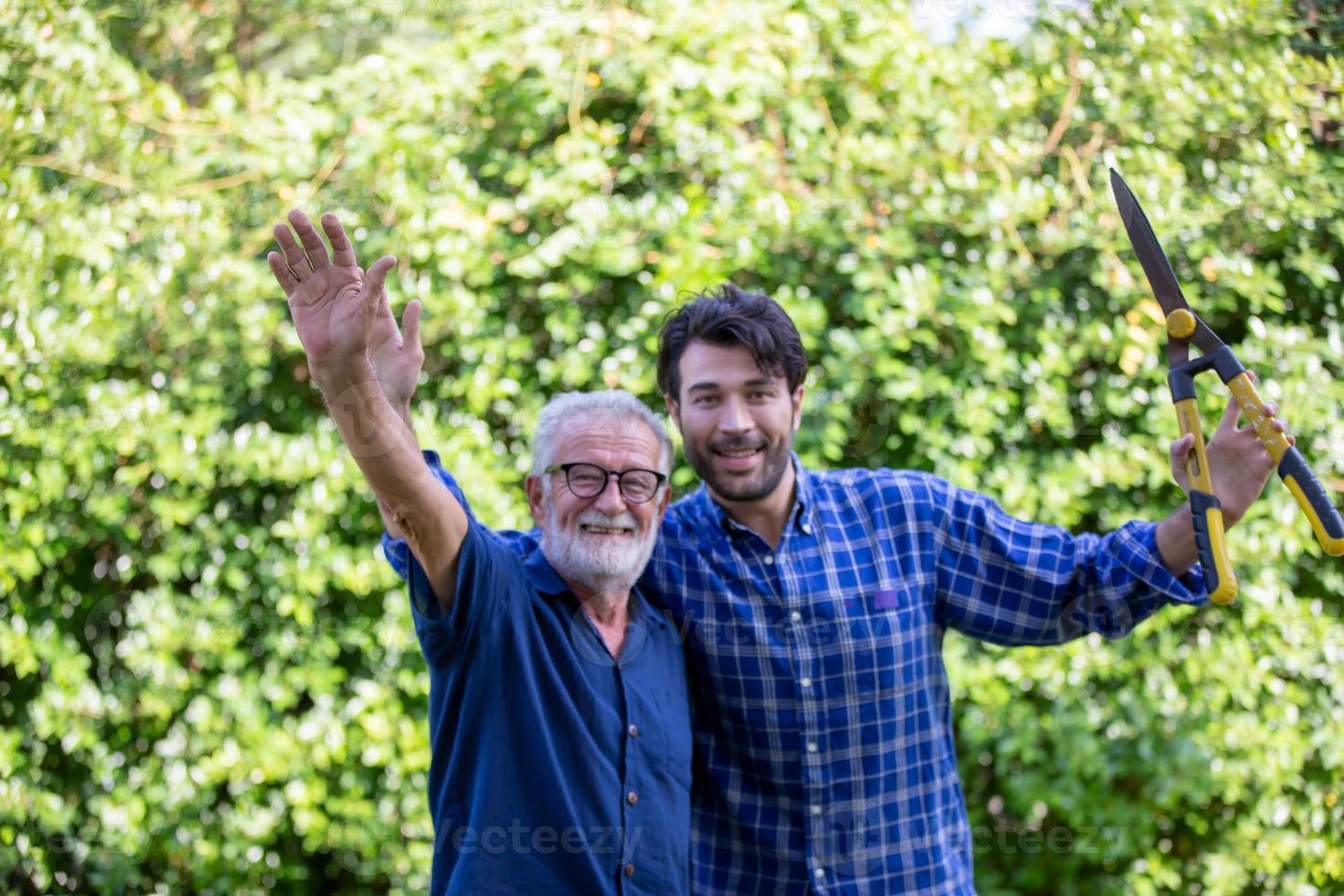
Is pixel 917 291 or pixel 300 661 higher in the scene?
pixel 917 291

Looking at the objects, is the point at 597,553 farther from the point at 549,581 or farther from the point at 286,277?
the point at 286,277

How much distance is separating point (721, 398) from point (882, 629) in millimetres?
559

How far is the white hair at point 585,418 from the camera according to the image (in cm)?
217

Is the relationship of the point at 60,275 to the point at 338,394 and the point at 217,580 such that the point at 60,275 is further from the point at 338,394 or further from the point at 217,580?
the point at 338,394

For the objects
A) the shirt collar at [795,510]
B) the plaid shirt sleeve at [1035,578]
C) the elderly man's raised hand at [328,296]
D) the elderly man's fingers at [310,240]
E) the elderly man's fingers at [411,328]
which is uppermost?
the elderly man's fingers at [411,328]

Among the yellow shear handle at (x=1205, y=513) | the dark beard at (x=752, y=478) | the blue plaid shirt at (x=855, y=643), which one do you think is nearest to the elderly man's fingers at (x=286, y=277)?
the blue plaid shirt at (x=855, y=643)

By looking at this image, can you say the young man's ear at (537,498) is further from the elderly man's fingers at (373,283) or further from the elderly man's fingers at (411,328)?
the elderly man's fingers at (373,283)

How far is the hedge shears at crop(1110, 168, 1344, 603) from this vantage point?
1.86m

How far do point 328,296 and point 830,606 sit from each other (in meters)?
1.13

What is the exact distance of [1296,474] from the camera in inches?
75.5

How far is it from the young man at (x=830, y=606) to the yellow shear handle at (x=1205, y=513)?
0.23 feet

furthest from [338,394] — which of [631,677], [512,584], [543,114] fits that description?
[543,114]

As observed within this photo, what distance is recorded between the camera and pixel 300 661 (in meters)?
3.51

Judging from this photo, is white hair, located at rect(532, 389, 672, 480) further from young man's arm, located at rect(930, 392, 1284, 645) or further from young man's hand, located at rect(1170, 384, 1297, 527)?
young man's hand, located at rect(1170, 384, 1297, 527)
